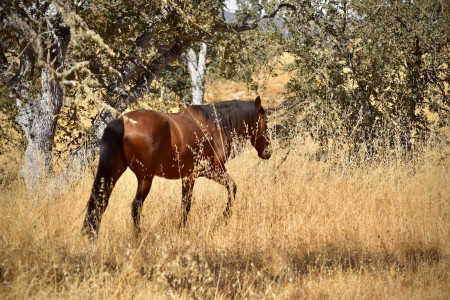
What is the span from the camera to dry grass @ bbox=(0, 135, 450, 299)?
3.20 m

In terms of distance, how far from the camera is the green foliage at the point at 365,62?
25.5 ft

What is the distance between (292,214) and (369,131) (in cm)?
405

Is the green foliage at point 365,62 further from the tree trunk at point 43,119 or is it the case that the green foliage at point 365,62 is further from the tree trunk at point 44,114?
the tree trunk at point 43,119

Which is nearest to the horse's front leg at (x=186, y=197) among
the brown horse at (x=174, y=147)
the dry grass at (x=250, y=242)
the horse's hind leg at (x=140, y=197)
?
the brown horse at (x=174, y=147)

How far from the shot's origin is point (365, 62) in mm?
7828

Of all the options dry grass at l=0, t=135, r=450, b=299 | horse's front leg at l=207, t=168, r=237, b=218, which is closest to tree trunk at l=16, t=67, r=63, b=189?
dry grass at l=0, t=135, r=450, b=299

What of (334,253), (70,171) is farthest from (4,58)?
(334,253)

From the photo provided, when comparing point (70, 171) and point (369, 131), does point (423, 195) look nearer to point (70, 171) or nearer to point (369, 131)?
point (369, 131)

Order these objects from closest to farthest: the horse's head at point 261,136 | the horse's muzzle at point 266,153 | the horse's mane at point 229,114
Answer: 1. the horse's mane at point 229,114
2. the horse's head at point 261,136
3. the horse's muzzle at point 266,153

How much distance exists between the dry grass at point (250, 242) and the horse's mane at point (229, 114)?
697mm

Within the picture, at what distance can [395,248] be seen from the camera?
448 centimetres

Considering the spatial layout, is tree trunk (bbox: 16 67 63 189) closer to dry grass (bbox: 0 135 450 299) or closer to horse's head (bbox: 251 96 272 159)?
dry grass (bbox: 0 135 450 299)

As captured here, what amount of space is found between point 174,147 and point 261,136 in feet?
5.76

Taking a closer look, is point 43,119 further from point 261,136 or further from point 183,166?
point 261,136
